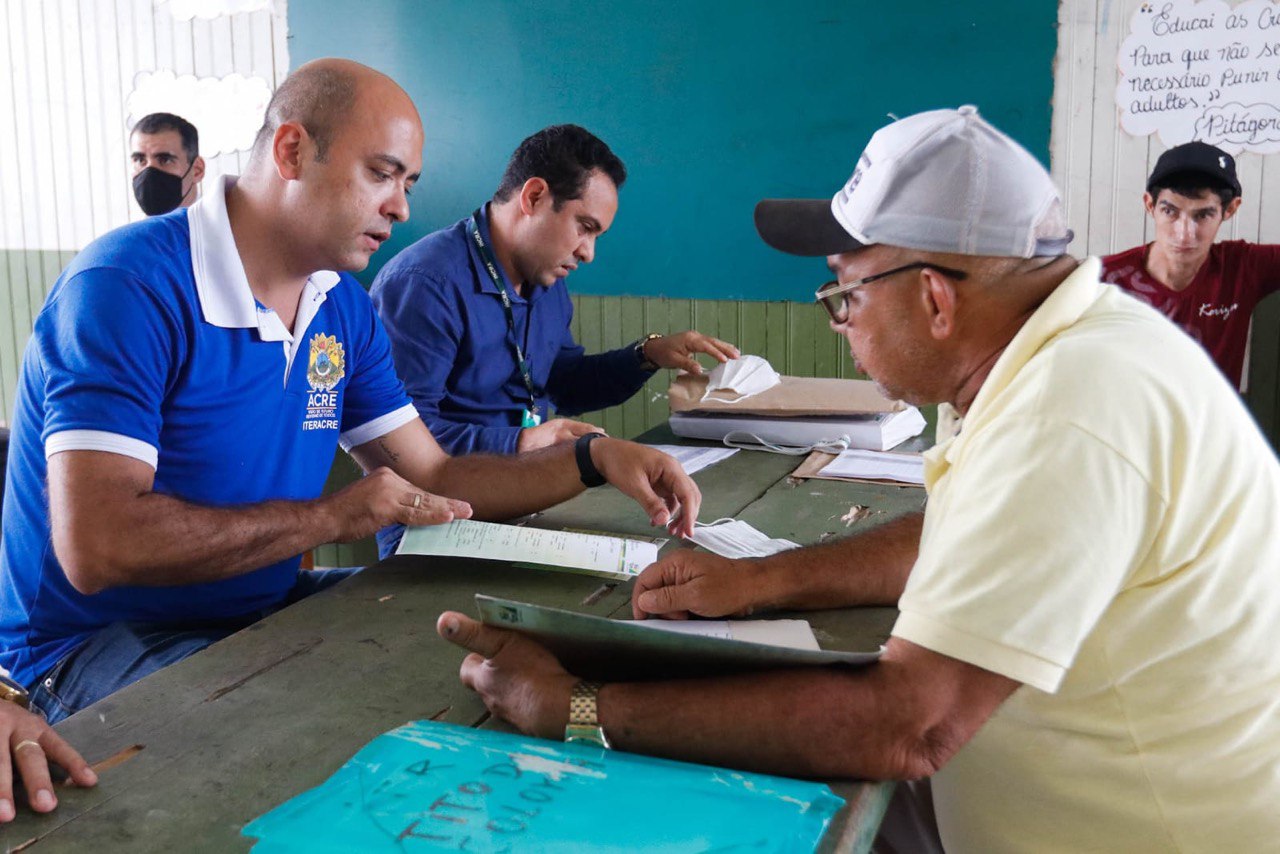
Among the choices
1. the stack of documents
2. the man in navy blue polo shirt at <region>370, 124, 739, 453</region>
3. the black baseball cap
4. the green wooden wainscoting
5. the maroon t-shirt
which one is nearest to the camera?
the stack of documents

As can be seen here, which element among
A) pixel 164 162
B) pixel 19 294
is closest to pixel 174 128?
pixel 164 162

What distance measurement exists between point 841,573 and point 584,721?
1.83 feet

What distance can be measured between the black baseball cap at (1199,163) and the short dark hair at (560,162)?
1.82m

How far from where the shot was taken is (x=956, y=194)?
3.82 ft

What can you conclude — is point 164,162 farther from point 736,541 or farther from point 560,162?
point 736,541

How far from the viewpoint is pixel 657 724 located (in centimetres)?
107

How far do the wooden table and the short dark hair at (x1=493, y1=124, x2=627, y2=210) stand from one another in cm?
127

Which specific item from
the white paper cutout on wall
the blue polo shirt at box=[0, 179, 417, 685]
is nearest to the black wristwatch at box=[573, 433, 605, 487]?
the blue polo shirt at box=[0, 179, 417, 685]

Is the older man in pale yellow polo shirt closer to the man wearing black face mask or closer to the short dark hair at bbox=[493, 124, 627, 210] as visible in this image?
the short dark hair at bbox=[493, 124, 627, 210]

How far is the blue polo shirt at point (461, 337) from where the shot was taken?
8.60 ft

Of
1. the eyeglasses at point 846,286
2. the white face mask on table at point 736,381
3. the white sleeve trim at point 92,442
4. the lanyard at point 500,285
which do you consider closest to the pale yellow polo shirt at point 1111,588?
the eyeglasses at point 846,286

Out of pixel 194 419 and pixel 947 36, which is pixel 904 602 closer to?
pixel 194 419

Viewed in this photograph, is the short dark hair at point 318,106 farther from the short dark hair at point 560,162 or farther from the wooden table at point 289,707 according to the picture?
the short dark hair at point 560,162

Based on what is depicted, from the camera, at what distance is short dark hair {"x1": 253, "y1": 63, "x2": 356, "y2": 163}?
6.12 feet
